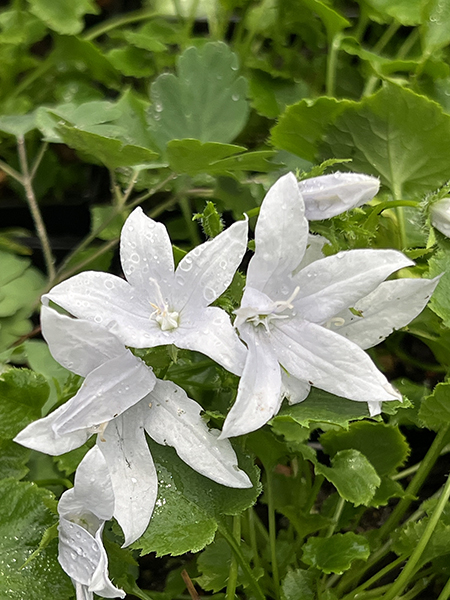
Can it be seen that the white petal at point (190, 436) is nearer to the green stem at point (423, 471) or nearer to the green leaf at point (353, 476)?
the green leaf at point (353, 476)

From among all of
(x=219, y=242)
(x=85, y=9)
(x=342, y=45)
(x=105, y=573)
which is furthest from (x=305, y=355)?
(x=85, y=9)

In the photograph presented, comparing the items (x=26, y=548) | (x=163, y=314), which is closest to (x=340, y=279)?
(x=163, y=314)

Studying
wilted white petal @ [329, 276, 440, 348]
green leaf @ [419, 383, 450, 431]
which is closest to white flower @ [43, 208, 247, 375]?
wilted white petal @ [329, 276, 440, 348]

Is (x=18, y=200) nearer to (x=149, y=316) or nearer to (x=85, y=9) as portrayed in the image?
(x=85, y=9)

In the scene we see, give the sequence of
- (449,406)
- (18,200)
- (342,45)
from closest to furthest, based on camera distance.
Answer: (449,406), (342,45), (18,200)

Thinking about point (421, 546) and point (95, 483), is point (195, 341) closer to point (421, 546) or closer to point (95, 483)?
point (95, 483)

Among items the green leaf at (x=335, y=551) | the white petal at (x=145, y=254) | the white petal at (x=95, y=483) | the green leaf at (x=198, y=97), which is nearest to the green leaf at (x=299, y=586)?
the green leaf at (x=335, y=551)
